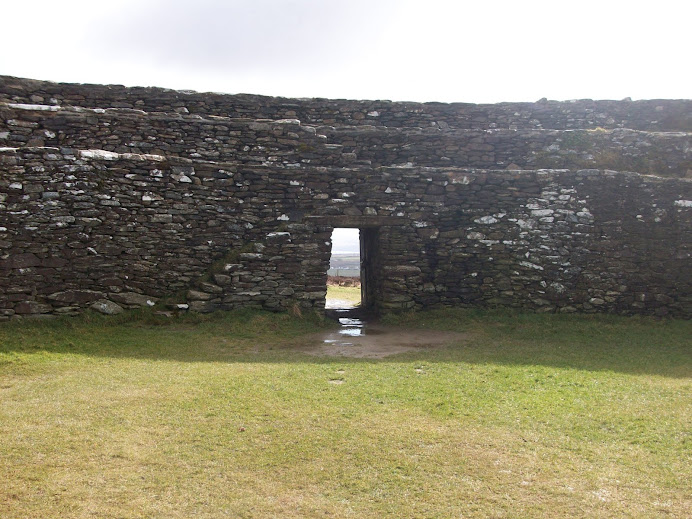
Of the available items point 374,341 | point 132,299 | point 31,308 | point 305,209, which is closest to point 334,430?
point 374,341

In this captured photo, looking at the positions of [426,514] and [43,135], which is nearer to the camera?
[426,514]

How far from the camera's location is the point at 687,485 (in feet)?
13.6

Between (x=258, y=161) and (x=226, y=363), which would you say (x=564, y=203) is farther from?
(x=226, y=363)

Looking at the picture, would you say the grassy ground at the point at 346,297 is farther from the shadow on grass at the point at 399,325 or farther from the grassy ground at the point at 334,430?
the grassy ground at the point at 334,430

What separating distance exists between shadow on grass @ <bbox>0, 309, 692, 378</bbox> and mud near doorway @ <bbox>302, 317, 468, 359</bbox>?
0.22 meters

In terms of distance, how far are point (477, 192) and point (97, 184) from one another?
7571 mm

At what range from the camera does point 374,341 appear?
9266mm

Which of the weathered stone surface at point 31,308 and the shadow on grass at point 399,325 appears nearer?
the shadow on grass at point 399,325

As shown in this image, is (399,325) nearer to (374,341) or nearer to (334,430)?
(374,341)

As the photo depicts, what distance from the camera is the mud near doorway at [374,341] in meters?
8.42

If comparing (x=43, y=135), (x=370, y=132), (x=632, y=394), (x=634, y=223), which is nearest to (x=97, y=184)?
(x=43, y=135)

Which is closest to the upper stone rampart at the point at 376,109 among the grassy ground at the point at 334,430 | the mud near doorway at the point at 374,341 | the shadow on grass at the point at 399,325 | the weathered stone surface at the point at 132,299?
the weathered stone surface at the point at 132,299

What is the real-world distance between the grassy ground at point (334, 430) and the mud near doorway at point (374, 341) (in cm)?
48

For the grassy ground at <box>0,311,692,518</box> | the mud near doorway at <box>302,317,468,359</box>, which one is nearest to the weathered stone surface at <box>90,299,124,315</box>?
the grassy ground at <box>0,311,692,518</box>
